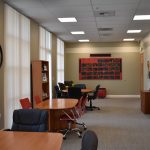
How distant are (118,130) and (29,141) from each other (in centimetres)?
406

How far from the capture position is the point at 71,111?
577 cm

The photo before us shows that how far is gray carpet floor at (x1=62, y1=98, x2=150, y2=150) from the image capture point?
4965mm

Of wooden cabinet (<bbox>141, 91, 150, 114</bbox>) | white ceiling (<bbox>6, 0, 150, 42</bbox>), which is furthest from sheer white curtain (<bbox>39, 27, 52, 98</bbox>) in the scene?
wooden cabinet (<bbox>141, 91, 150, 114</bbox>)

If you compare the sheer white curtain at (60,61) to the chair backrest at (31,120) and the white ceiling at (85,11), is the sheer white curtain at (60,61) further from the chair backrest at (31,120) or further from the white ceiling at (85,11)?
the chair backrest at (31,120)

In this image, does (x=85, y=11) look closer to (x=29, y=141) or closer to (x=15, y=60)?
(x=15, y=60)

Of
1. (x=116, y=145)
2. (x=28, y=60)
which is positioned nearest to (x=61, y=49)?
(x=28, y=60)

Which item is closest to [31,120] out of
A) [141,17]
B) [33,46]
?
[33,46]

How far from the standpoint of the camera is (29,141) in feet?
8.43

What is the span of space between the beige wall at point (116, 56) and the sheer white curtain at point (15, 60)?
685 cm

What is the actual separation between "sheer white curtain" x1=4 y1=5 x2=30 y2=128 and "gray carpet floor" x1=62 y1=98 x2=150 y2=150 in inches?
71.9

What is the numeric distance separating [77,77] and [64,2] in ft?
28.3

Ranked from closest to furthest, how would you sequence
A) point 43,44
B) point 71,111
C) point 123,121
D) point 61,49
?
1. point 71,111
2. point 123,121
3. point 43,44
4. point 61,49

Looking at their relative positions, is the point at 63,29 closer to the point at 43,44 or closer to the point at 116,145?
the point at 43,44

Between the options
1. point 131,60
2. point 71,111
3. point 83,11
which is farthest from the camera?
point 131,60
